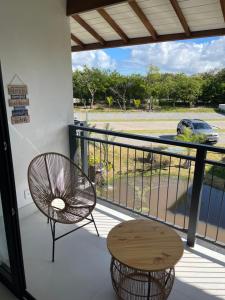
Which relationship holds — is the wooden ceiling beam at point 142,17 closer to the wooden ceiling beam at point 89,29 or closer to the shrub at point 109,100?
the wooden ceiling beam at point 89,29

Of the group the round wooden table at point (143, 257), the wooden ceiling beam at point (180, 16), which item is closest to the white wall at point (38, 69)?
the wooden ceiling beam at point (180, 16)

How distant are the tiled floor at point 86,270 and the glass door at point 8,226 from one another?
17cm

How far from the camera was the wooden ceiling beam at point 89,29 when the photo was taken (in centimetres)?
300

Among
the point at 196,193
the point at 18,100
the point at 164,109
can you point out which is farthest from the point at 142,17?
the point at 164,109

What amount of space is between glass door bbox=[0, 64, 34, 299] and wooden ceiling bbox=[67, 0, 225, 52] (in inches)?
75.0

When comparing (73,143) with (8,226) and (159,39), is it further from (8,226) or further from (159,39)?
(159,39)

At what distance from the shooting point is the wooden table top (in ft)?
4.14

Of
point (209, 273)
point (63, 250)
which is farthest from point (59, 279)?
point (209, 273)

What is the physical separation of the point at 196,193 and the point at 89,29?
265 cm

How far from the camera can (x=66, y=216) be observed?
6.47 feet

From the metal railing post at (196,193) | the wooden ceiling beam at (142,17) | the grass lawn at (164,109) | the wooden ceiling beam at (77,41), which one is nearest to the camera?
the metal railing post at (196,193)

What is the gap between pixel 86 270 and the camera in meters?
1.80

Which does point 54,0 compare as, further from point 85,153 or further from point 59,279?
point 59,279

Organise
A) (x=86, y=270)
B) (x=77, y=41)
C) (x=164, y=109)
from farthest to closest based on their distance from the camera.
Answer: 1. (x=164, y=109)
2. (x=77, y=41)
3. (x=86, y=270)
